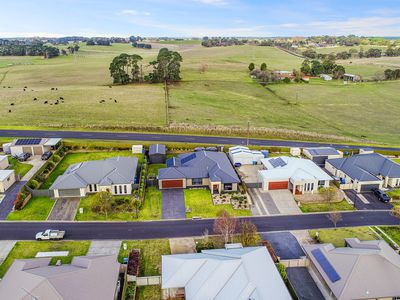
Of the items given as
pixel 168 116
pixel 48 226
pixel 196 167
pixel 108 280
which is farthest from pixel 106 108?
pixel 108 280

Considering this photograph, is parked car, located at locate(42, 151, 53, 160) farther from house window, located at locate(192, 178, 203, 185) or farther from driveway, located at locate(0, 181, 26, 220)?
house window, located at locate(192, 178, 203, 185)

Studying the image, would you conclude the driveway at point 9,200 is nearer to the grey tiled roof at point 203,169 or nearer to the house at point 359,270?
the grey tiled roof at point 203,169

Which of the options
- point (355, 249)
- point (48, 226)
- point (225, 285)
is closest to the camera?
point (225, 285)

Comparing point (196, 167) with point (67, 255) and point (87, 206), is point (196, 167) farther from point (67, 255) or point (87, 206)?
point (67, 255)

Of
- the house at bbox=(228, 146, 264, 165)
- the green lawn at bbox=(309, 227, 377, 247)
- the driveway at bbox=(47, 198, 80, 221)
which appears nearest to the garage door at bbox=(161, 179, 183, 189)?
the driveway at bbox=(47, 198, 80, 221)

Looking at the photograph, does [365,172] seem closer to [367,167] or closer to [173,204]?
[367,167]
